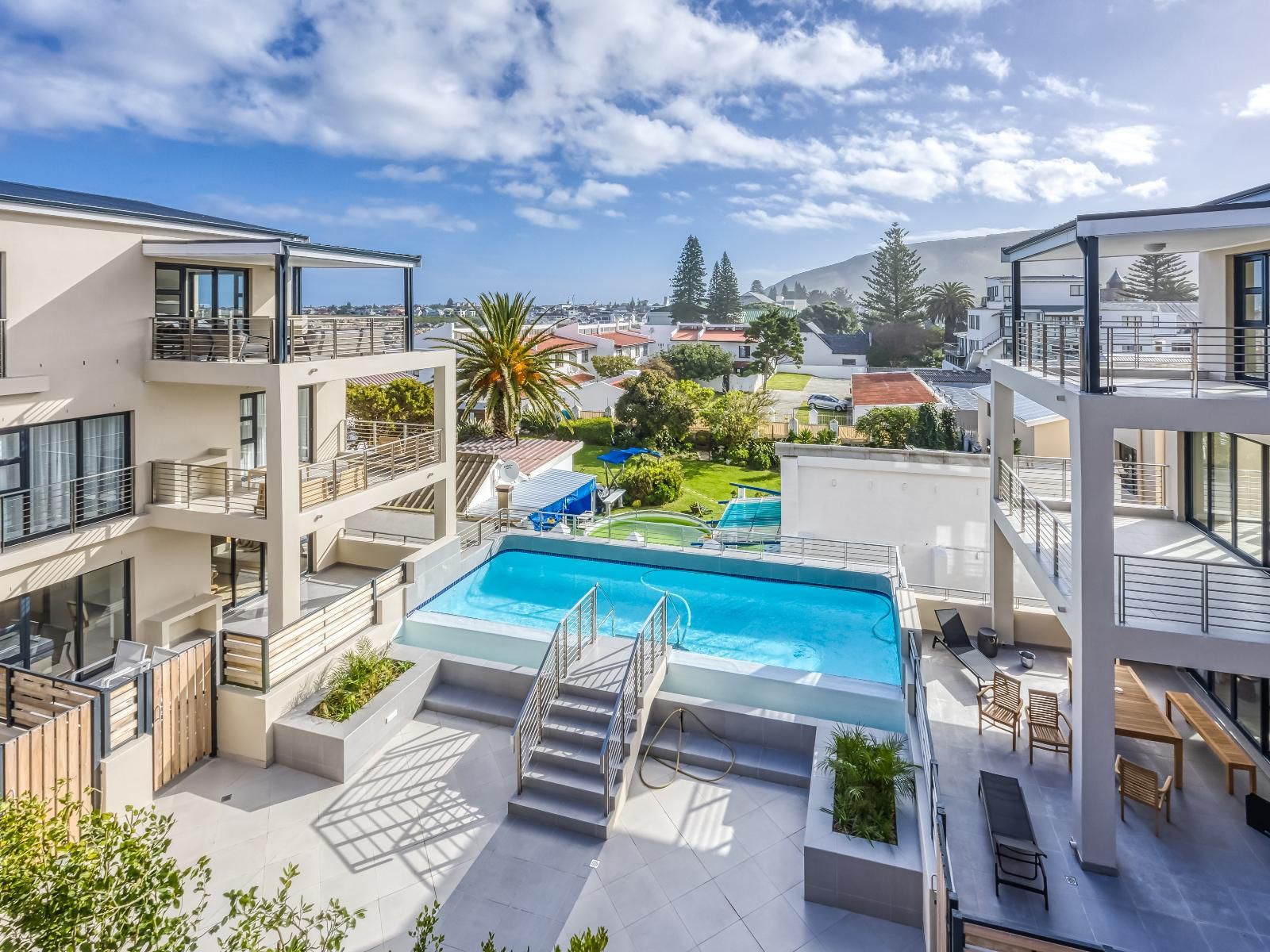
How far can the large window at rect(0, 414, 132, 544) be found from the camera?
10.6m

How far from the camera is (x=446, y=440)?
16172 mm

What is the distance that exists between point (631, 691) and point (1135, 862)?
5911 millimetres

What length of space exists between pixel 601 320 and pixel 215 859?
117725 mm

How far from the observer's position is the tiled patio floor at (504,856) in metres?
6.71

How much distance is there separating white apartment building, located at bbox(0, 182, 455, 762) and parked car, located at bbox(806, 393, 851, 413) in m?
39.2

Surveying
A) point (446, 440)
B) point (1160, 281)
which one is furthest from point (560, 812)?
point (1160, 281)

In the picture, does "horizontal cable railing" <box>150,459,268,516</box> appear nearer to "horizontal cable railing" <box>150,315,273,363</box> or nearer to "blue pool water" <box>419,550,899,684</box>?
"horizontal cable railing" <box>150,315,273,363</box>

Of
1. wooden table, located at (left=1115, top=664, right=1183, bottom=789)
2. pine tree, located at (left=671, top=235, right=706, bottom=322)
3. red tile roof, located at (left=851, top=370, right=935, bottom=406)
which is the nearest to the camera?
wooden table, located at (left=1115, top=664, right=1183, bottom=789)

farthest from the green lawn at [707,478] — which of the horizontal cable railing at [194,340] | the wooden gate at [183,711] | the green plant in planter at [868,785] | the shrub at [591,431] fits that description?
the wooden gate at [183,711]

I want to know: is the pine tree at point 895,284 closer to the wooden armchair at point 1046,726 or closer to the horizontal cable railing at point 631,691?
the wooden armchair at point 1046,726

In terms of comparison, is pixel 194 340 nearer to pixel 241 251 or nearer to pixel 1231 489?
pixel 241 251

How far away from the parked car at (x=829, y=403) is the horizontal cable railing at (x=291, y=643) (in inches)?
1642

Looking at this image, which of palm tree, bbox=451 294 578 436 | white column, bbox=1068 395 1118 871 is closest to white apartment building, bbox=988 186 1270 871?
white column, bbox=1068 395 1118 871

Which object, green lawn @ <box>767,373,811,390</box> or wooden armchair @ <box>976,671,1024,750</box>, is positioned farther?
green lawn @ <box>767,373,811,390</box>
